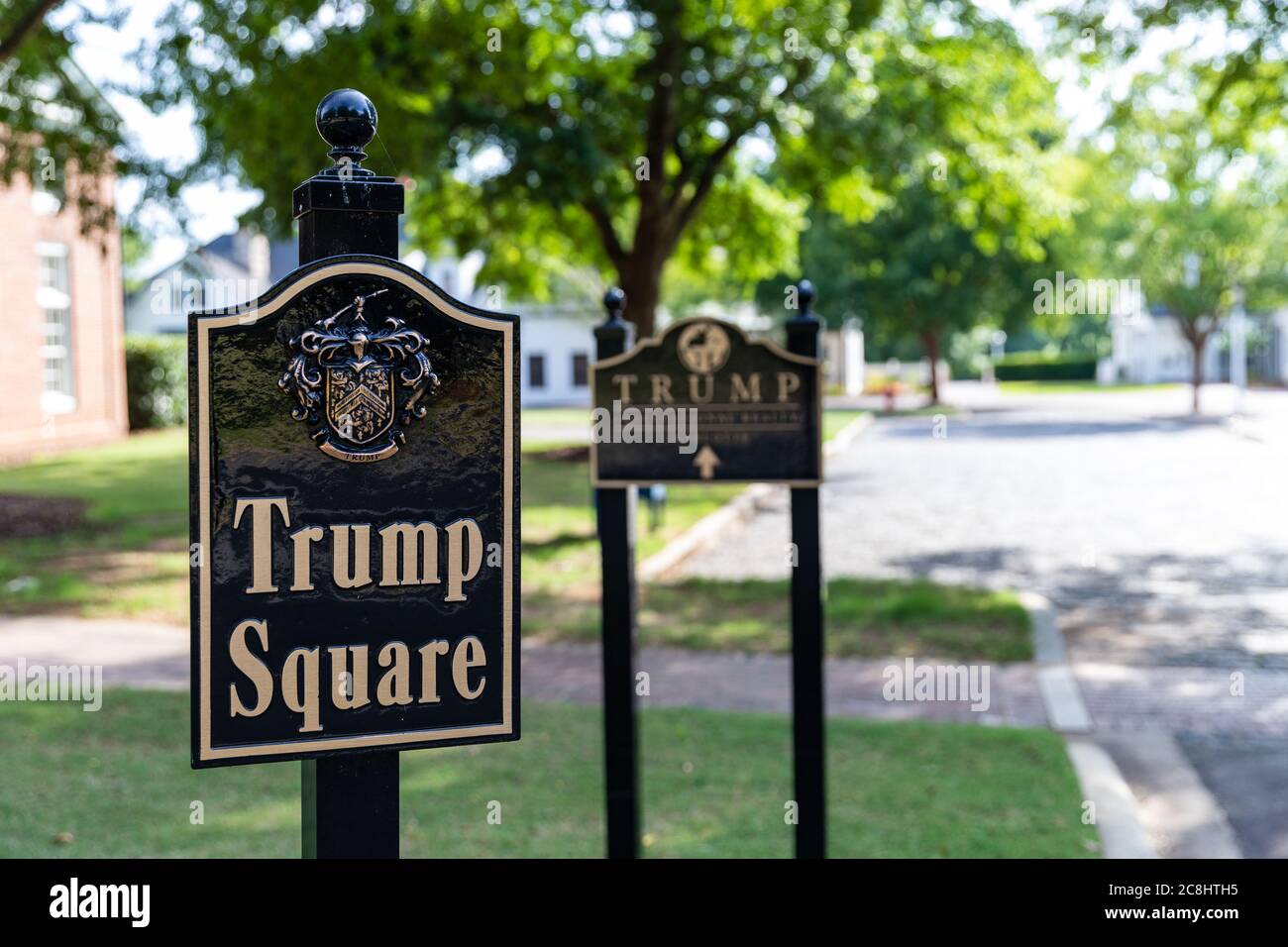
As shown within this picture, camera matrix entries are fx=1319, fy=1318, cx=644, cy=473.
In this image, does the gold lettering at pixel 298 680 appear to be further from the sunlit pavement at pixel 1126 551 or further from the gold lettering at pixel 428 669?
the sunlit pavement at pixel 1126 551

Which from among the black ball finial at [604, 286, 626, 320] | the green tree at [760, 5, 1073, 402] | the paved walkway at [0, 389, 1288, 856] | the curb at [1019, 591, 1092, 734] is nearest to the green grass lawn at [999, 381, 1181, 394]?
the paved walkway at [0, 389, 1288, 856]

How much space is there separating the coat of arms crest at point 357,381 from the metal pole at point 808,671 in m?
2.44

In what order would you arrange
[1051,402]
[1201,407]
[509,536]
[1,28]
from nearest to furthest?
1. [509,536]
2. [1,28]
3. [1201,407]
4. [1051,402]

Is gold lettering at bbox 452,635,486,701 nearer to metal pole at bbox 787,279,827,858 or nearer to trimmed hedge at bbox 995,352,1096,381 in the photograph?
metal pole at bbox 787,279,827,858

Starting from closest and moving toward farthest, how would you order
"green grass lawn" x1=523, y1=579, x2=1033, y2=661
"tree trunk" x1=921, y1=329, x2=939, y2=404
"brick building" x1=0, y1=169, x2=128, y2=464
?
"green grass lawn" x1=523, y1=579, x2=1033, y2=661
"brick building" x1=0, y1=169, x2=128, y2=464
"tree trunk" x1=921, y1=329, x2=939, y2=404

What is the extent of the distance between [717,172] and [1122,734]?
1285 centimetres

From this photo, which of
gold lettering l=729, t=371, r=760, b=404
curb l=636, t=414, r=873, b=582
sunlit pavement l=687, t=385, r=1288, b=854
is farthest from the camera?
curb l=636, t=414, r=873, b=582

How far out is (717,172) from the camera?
61.3 ft

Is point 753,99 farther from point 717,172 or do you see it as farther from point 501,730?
point 501,730

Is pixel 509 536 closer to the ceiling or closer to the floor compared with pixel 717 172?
closer to the floor

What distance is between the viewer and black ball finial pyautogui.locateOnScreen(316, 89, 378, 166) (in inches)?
86.7

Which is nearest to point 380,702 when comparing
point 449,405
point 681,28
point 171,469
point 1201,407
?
point 449,405

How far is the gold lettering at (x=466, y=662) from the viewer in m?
2.27

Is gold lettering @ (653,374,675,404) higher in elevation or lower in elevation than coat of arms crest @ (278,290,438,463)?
higher
